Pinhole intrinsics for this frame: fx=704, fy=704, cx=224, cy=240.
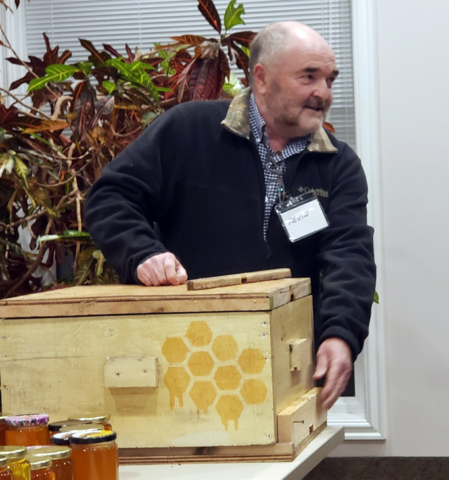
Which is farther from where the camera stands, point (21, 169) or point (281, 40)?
point (21, 169)

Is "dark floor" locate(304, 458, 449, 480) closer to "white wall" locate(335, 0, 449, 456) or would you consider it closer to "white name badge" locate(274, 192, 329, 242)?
"white wall" locate(335, 0, 449, 456)

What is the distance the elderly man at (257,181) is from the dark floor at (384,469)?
1.21 meters

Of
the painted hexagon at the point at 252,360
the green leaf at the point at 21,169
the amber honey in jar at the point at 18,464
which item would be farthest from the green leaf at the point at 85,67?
the amber honey in jar at the point at 18,464

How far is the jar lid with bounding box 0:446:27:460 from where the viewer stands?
29.3 inches

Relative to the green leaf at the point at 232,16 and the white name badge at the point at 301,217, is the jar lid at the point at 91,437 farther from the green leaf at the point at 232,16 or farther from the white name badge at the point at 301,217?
the green leaf at the point at 232,16

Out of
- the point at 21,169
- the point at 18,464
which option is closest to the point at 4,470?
the point at 18,464

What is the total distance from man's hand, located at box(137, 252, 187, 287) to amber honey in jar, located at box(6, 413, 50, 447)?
42cm

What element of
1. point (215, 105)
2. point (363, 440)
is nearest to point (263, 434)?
point (215, 105)

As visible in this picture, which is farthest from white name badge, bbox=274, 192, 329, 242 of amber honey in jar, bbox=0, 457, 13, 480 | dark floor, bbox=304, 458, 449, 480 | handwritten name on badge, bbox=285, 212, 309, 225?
dark floor, bbox=304, 458, 449, 480

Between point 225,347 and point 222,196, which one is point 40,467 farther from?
point 222,196

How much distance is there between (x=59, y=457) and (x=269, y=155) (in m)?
1.05

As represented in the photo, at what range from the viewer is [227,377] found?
3.59ft

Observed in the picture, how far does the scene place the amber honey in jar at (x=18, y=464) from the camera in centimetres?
74

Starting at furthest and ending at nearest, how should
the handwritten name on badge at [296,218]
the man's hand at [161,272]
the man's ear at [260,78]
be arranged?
the man's ear at [260,78], the handwritten name on badge at [296,218], the man's hand at [161,272]
